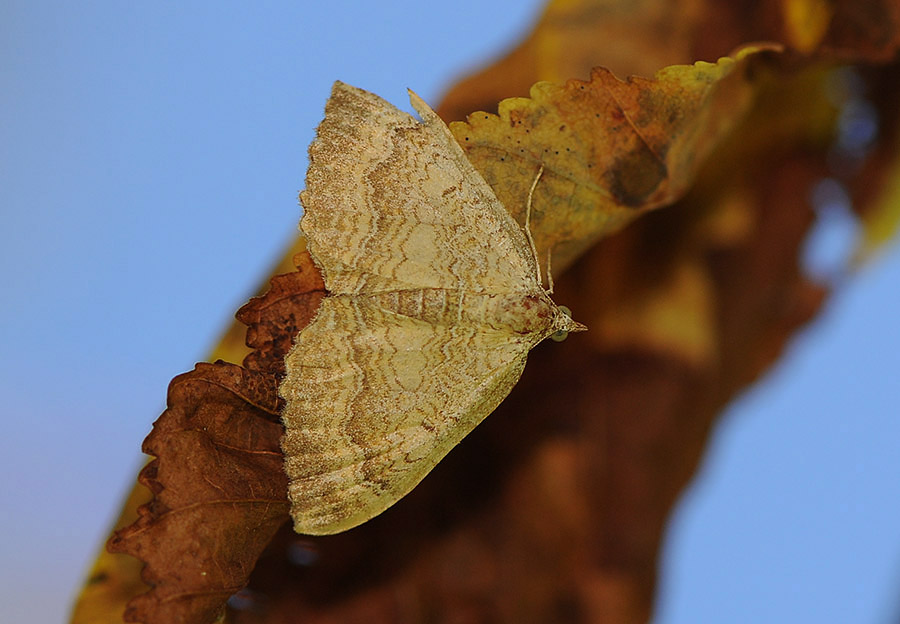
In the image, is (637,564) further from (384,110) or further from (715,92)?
(384,110)

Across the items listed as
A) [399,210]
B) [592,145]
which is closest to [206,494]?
[399,210]

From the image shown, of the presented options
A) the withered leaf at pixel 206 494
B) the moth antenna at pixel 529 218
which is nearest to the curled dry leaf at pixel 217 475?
the withered leaf at pixel 206 494

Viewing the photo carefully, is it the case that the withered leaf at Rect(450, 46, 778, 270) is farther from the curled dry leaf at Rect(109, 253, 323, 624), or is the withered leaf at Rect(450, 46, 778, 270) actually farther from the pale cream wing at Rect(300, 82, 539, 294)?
the curled dry leaf at Rect(109, 253, 323, 624)

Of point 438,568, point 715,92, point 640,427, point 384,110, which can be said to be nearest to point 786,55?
point 715,92

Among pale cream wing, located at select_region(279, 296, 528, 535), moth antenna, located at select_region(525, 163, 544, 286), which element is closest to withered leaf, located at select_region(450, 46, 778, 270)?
moth antenna, located at select_region(525, 163, 544, 286)

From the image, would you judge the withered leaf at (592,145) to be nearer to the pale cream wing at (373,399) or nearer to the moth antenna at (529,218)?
the moth antenna at (529,218)
